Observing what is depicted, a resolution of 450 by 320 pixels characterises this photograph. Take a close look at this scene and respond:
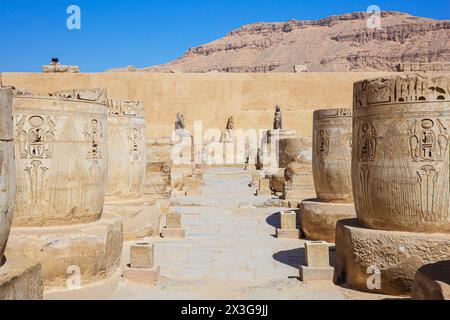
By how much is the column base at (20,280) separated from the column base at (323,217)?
4.97 meters

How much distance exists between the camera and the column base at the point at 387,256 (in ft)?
14.1

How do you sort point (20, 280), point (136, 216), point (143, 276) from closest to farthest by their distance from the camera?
point (20, 280) → point (143, 276) → point (136, 216)

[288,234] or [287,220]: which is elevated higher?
[287,220]

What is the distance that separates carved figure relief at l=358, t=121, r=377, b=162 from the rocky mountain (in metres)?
90.1

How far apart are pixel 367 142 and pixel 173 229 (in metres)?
3.88

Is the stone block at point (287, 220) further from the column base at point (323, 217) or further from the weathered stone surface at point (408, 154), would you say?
the weathered stone surface at point (408, 154)

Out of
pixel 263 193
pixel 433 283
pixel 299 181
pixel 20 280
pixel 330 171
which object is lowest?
pixel 263 193

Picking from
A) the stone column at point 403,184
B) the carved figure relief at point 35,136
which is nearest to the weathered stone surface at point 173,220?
the carved figure relief at point 35,136

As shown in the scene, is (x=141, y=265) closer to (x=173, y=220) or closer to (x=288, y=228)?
(x=173, y=220)

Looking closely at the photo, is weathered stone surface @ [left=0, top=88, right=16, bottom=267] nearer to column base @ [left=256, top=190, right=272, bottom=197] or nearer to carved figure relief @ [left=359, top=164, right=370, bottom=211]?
carved figure relief @ [left=359, top=164, right=370, bottom=211]

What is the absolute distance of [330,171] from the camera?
24.9 feet

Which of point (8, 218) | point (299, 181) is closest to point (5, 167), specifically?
point (8, 218)

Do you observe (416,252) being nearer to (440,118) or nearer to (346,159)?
(440,118)
